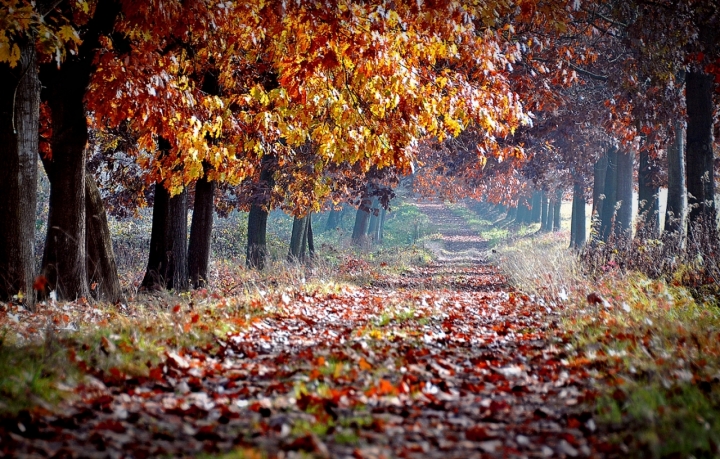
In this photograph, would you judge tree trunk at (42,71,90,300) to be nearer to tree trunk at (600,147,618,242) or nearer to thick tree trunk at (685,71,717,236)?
thick tree trunk at (685,71,717,236)

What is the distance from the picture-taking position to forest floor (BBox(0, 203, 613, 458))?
3.75 metres

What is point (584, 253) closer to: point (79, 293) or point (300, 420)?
point (79, 293)

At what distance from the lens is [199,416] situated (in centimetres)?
439

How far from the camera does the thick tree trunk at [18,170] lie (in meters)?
8.09

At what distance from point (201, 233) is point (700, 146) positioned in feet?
32.5

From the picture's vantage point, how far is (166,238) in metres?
12.1

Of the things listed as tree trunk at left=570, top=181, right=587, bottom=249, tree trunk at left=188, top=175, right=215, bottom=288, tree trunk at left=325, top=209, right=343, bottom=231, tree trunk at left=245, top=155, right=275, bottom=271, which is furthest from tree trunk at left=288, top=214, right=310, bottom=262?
tree trunk at left=325, top=209, right=343, bottom=231

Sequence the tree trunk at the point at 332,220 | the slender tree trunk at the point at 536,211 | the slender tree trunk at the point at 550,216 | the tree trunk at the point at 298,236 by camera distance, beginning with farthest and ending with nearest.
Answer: the slender tree trunk at the point at 536,211 < the tree trunk at the point at 332,220 < the slender tree trunk at the point at 550,216 < the tree trunk at the point at 298,236

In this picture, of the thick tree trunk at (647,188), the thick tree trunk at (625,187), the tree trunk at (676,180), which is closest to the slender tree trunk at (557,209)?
the thick tree trunk at (625,187)

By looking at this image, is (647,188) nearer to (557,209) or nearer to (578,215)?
(578,215)

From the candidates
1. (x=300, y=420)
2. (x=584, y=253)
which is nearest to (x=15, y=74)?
(x=300, y=420)

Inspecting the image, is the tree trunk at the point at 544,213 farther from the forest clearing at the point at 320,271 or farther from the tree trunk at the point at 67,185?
the tree trunk at the point at 67,185

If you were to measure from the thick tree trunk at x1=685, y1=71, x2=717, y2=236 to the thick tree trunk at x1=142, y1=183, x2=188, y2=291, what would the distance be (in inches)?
377

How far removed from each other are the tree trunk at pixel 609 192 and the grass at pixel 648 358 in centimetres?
1077
